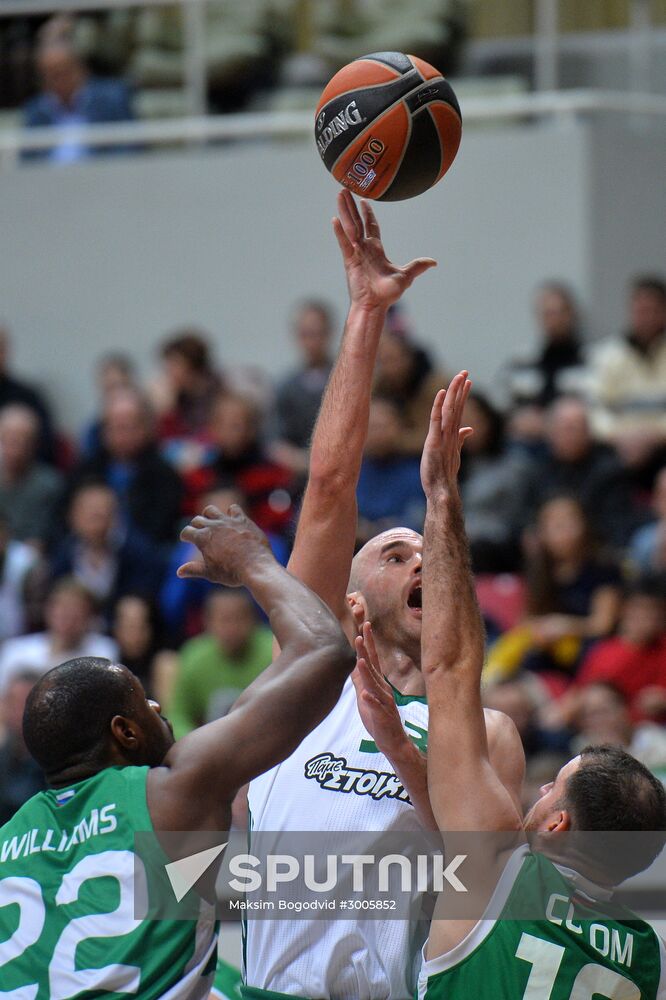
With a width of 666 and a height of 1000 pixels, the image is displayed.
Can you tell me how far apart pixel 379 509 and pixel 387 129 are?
5.16 meters

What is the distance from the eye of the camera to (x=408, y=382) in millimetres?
10758

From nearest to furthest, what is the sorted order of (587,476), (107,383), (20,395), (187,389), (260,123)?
(587,476) → (187,389) → (107,383) → (20,395) → (260,123)

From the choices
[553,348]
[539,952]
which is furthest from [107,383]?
[539,952]

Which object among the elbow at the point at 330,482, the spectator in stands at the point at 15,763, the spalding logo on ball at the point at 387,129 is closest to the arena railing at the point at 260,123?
the spectator in stands at the point at 15,763

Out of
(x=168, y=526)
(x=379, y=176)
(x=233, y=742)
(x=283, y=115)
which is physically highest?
(x=379, y=176)

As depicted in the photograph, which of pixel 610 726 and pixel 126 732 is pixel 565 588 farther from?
pixel 126 732

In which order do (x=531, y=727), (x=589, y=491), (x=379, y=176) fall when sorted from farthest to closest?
(x=589, y=491), (x=531, y=727), (x=379, y=176)

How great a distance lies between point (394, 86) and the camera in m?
5.21

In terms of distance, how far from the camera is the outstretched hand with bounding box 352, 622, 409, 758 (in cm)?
403

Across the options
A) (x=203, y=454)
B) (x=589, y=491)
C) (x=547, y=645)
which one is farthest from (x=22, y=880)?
(x=203, y=454)

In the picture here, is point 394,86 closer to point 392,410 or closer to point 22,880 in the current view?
point 22,880

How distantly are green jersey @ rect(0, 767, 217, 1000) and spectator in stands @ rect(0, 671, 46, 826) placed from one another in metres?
4.73

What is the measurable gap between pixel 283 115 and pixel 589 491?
4.33m

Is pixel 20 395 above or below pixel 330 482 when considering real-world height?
below
